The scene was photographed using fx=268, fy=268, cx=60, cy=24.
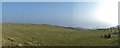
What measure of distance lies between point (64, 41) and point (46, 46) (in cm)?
891

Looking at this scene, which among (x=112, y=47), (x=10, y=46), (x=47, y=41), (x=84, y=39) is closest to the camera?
(x=10, y=46)

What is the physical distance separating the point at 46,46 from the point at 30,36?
44.0 feet

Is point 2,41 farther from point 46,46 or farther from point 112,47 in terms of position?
point 112,47

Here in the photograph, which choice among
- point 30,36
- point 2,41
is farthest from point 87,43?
point 2,41

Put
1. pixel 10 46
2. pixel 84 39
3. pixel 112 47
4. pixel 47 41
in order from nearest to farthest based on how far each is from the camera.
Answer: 1. pixel 10 46
2. pixel 112 47
3. pixel 47 41
4. pixel 84 39

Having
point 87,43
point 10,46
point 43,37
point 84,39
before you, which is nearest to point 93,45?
point 87,43

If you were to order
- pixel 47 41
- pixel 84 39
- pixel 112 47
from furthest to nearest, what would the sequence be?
1. pixel 84 39
2. pixel 47 41
3. pixel 112 47

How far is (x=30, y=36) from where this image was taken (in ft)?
251

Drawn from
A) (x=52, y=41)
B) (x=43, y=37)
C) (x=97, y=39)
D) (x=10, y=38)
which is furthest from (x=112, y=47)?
(x=10, y=38)

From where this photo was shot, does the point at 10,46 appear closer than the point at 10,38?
Yes

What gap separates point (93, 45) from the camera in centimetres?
6756

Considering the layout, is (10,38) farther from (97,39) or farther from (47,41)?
(97,39)

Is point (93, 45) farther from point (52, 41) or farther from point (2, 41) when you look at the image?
A: point (2, 41)

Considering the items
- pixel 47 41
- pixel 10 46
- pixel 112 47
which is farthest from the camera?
pixel 47 41
